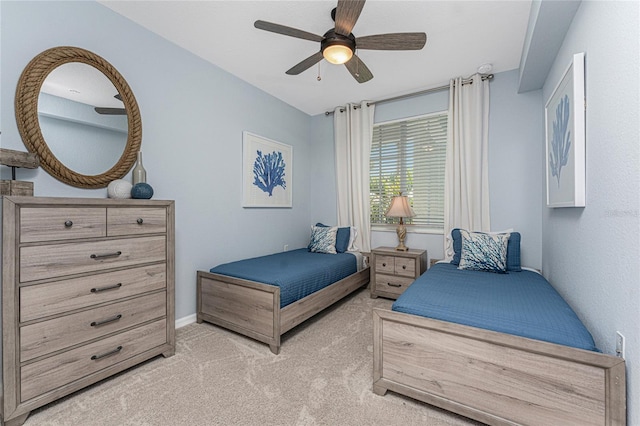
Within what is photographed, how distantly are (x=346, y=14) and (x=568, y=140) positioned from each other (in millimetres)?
1623

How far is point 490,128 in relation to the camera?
3123mm

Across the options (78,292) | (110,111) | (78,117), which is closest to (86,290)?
(78,292)

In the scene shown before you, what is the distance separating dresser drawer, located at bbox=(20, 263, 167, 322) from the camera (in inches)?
56.1

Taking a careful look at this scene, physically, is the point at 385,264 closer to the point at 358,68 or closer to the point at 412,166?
the point at 412,166

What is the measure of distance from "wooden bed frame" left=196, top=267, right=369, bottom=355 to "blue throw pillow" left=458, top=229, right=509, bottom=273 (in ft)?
4.50

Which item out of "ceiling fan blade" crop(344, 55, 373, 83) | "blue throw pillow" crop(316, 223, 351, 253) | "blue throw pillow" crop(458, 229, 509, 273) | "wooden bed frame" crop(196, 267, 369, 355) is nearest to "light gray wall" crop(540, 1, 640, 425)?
"blue throw pillow" crop(458, 229, 509, 273)

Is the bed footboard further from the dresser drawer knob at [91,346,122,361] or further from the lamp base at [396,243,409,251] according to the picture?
the lamp base at [396,243,409,251]

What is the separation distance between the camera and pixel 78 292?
1.59 metres

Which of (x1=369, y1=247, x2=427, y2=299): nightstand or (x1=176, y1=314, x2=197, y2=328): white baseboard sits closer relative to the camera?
(x1=176, y1=314, x2=197, y2=328): white baseboard

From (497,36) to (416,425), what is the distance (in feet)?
9.94

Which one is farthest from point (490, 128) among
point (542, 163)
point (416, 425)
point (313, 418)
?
point (313, 418)

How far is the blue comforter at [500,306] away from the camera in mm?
1313

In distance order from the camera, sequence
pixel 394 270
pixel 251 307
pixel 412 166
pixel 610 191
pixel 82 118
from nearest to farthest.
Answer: pixel 610 191 < pixel 82 118 < pixel 251 307 < pixel 394 270 < pixel 412 166

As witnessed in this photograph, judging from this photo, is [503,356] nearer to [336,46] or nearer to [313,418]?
[313,418]
